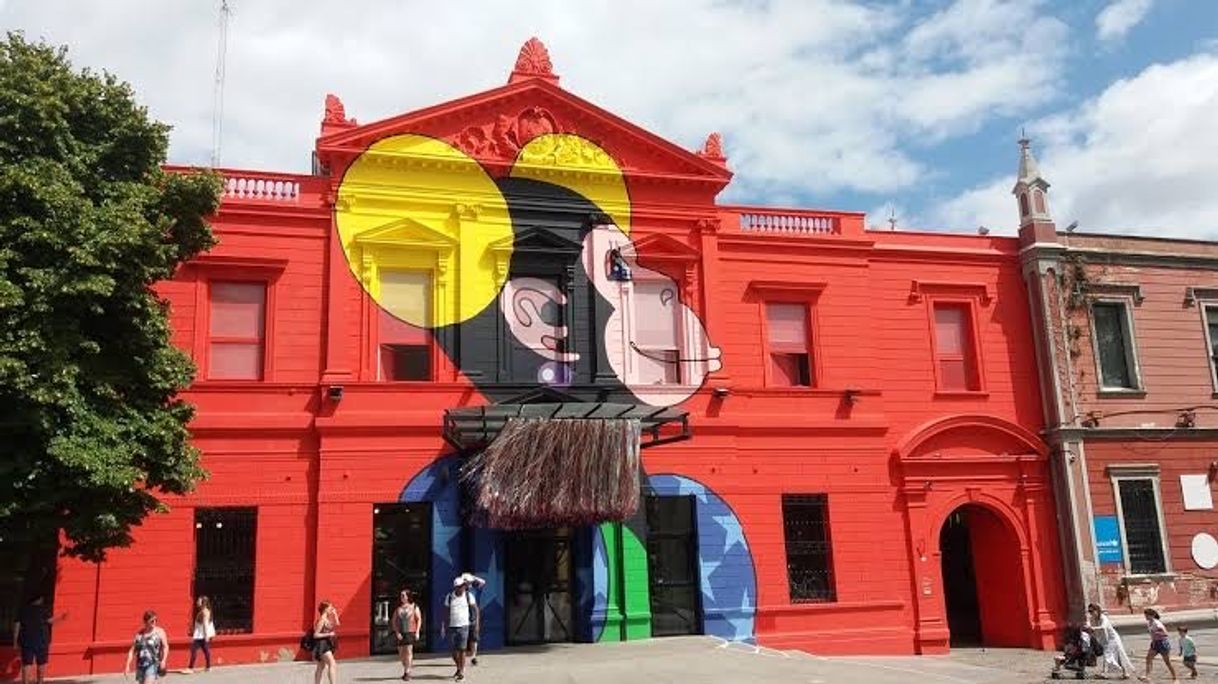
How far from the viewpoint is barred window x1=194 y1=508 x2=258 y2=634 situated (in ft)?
61.6

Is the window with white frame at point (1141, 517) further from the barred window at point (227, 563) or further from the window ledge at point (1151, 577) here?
the barred window at point (227, 563)

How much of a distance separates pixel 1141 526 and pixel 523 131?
55.2ft

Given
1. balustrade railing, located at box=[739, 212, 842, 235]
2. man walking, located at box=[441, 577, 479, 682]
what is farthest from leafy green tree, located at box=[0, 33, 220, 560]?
balustrade railing, located at box=[739, 212, 842, 235]

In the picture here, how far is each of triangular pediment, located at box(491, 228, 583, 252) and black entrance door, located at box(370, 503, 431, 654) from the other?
554cm

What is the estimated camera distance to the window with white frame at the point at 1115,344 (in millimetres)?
24891

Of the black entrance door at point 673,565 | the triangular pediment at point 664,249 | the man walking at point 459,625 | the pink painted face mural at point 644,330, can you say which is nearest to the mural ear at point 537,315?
the pink painted face mural at point 644,330

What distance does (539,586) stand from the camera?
66.7 ft

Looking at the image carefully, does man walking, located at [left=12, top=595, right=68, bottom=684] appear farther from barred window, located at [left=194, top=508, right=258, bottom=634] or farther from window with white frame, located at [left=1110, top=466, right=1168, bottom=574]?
window with white frame, located at [left=1110, top=466, right=1168, bottom=574]

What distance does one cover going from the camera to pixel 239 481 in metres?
19.2

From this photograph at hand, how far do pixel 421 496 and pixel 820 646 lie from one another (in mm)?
8794

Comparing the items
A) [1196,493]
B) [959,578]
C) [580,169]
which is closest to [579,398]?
[580,169]

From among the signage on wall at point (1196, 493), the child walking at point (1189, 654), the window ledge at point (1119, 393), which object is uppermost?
the window ledge at point (1119, 393)

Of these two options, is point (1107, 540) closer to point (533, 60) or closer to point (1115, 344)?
point (1115, 344)

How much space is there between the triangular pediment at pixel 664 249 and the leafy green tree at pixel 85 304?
9.19 meters
